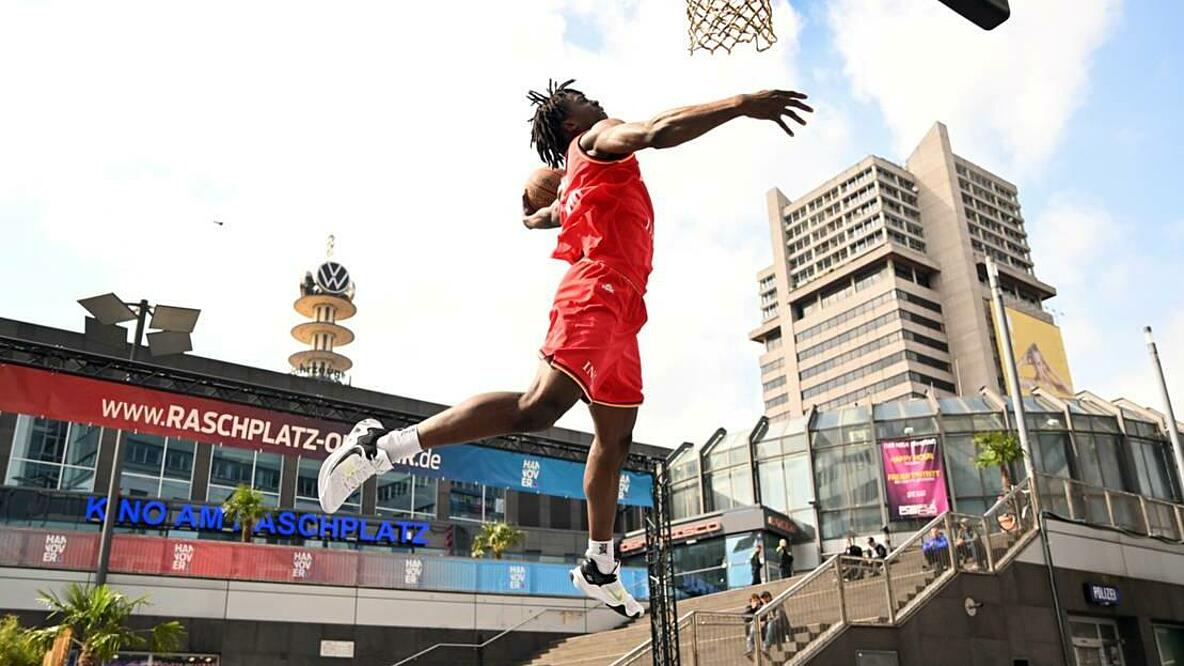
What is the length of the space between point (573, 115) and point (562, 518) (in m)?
36.9

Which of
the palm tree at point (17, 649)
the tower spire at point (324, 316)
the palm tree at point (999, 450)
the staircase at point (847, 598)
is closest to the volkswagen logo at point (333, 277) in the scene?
the tower spire at point (324, 316)

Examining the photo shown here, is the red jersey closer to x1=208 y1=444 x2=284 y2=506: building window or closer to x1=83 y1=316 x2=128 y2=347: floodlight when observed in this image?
x1=83 y1=316 x2=128 y2=347: floodlight

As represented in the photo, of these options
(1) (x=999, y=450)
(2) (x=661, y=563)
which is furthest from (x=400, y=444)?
(1) (x=999, y=450)

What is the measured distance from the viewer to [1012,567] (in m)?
20.7

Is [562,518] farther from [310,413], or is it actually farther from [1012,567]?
[310,413]

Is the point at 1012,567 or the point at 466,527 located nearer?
the point at 1012,567

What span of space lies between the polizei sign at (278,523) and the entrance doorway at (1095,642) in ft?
71.0

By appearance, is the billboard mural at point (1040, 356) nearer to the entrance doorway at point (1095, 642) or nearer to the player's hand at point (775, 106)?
the entrance doorway at point (1095, 642)

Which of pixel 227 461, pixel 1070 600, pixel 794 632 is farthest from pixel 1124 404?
pixel 227 461

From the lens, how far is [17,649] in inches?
641

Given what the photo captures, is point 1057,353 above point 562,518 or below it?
above

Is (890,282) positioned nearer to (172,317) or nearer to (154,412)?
(172,317)

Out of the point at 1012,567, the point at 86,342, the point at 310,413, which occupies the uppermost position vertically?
the point at 86,342

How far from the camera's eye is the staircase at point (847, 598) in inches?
650
